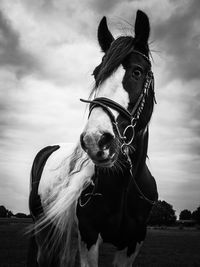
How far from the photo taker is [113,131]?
103 inches

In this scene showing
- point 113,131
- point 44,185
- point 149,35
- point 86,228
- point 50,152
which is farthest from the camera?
point 50,152

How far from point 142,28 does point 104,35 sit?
59 centimetres

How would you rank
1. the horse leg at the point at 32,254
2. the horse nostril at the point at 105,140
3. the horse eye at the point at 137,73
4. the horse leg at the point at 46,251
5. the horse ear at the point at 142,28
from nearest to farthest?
the horse nostril at the point at 105,140 < the horse eye at the point at 137,73 < the horse ear at the point at 142,28 < the horse leg at the point at 46,251 < the horse leg at the point at 32,254

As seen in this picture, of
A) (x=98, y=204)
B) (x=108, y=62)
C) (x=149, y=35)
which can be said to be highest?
(x=149, y=35)

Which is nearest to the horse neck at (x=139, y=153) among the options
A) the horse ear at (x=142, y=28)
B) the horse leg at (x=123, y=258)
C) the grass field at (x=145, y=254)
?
the horse leg at (x=123, y=258)

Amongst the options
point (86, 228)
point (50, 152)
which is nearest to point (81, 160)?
point (86, 228)

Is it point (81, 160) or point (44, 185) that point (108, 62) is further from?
point (44, 185)

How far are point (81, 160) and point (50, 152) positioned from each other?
6.99ft

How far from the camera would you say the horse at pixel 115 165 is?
2658 millimetres

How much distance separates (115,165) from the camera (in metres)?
3.05

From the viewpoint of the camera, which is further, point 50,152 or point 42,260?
point 50,152

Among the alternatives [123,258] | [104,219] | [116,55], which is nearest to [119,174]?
[104,219]

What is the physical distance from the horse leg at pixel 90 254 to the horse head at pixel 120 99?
88cm

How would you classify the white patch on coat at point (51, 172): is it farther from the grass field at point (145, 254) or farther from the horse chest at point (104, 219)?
the horse chest at point (104, 219)
